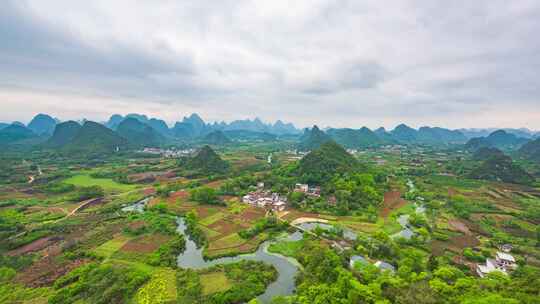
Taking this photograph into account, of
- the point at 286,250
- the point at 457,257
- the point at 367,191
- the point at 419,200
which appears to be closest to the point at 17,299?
the point at 286,250

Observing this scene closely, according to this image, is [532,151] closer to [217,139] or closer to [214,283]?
[214,283]

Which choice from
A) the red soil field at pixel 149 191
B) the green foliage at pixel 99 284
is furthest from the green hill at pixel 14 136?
the green foliage at pixel 99 284

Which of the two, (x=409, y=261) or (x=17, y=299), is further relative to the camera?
(x=409, y=261)

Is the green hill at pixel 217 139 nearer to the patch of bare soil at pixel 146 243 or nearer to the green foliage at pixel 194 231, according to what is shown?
the green foliage at pixel 194 231

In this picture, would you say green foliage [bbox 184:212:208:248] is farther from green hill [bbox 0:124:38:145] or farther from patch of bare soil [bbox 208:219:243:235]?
green hill [bbox 0:124:38:145]

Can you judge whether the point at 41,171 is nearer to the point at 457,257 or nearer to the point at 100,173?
the point at 100,173

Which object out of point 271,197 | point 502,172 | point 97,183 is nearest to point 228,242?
point 271,197
